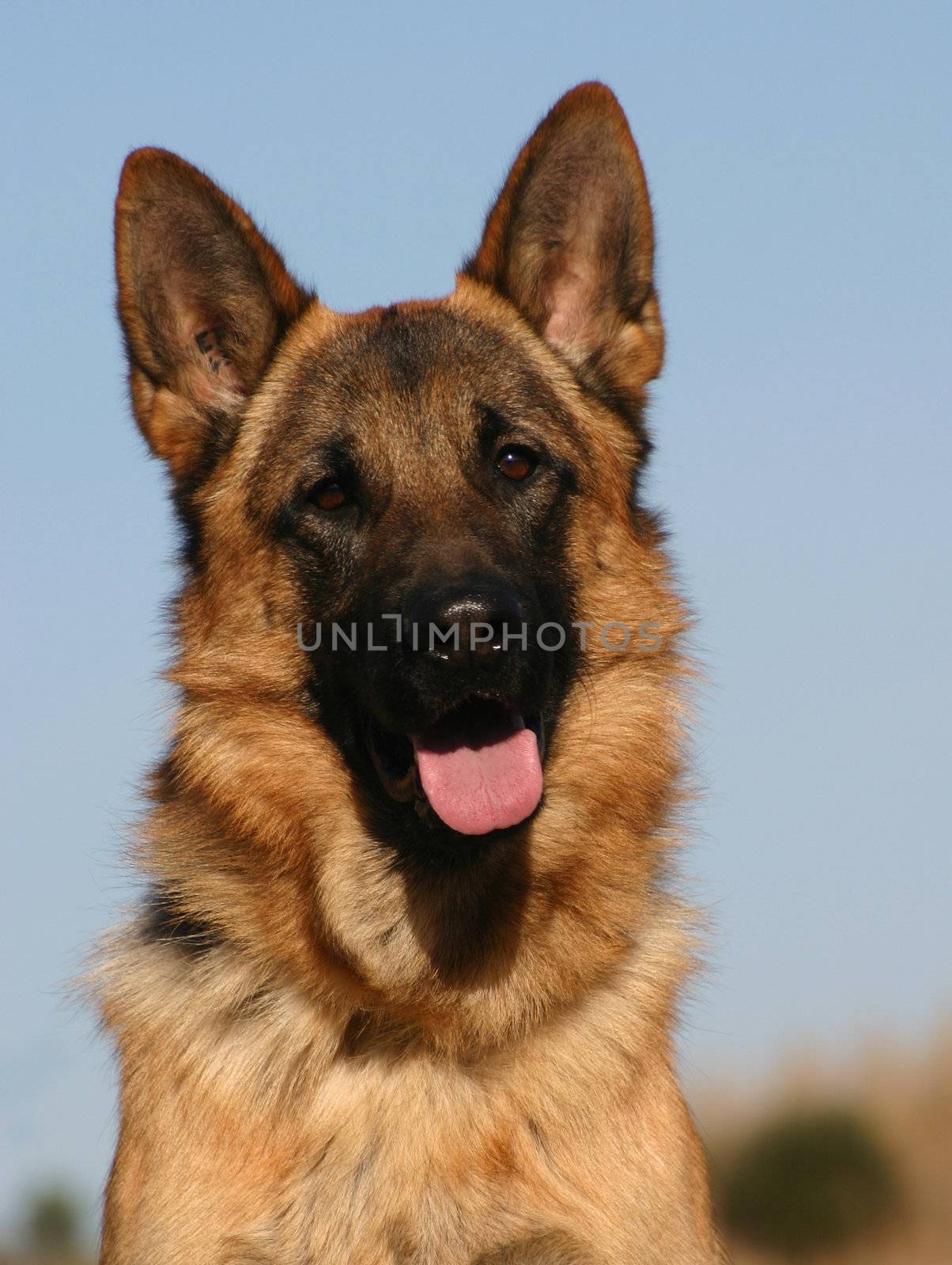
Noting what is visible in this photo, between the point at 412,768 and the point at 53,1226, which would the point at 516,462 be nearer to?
the point at 412,768

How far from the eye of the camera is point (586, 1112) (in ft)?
16.8

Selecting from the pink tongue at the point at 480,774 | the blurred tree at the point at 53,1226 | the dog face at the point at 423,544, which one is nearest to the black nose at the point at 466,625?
the dog face at the point at 423,544

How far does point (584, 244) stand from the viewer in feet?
20.8

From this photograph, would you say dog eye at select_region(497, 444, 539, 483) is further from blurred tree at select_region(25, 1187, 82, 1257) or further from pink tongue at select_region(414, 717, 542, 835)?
blurred tree at select_region(25, 1187, 82, 1257)

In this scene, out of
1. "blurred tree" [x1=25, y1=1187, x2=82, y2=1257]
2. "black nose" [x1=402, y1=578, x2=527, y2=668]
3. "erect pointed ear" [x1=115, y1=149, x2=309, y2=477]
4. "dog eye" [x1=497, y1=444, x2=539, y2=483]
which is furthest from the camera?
"blurred tree" [x1=25, y1=1187, x2=82, y2=1257]

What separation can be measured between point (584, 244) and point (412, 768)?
2.45 meters

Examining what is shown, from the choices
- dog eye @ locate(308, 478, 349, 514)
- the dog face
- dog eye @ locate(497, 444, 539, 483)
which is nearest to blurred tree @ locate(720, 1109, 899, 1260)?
the dog face

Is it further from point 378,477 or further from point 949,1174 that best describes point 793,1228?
point 378,477

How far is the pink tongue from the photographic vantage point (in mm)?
5129

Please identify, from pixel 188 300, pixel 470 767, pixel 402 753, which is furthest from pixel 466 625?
pixel 188 300

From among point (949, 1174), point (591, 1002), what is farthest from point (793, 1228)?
point (591, 1002)

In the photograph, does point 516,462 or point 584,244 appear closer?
point 516,462

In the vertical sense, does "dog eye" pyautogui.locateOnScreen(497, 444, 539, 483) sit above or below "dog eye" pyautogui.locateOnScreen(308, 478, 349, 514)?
above

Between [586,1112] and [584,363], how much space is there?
311cm
